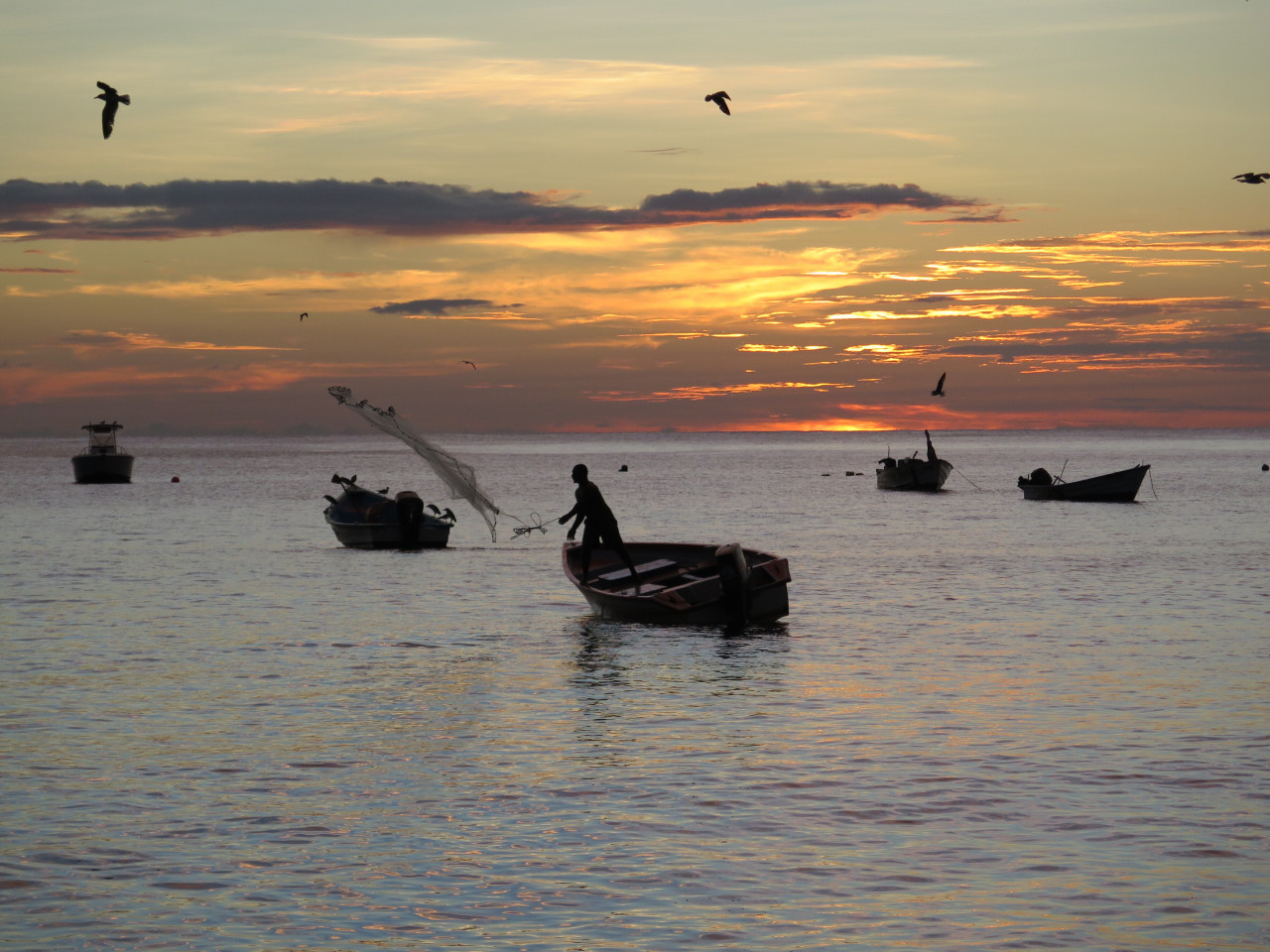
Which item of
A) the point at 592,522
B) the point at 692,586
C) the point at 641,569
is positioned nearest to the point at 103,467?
the point at 641,569

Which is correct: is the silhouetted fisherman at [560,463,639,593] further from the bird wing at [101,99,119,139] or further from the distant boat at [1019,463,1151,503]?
the distant boat at [1019,463,1151,503]

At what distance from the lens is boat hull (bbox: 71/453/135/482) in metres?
112

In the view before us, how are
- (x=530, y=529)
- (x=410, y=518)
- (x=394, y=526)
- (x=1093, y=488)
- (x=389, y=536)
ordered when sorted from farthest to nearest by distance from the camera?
(x=1093, y=488), (x=389, y=536), (x=394, y=526), (x=410, y=518), (x=530, y=529)

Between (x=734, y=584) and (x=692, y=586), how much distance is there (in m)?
1.78

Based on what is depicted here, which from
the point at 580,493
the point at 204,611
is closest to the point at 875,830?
the point at 580,493

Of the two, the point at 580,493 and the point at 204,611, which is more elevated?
the point at 580,493

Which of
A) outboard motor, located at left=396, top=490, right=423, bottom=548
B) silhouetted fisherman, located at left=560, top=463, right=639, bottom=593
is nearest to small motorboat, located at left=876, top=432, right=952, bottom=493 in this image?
outboard motor, located at left=396, top=490, right=423, bottom=548

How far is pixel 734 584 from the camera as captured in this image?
2533 cm

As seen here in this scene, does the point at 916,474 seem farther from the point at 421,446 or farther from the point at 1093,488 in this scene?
the point at 421,446

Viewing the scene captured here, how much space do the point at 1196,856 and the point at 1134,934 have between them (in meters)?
2.08

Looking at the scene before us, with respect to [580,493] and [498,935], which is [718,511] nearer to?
[580,493]

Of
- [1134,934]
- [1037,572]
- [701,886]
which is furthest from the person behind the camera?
[1037,572]

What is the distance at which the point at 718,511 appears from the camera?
78.3 meters

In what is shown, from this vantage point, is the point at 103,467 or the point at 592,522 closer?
the point at 592,522
